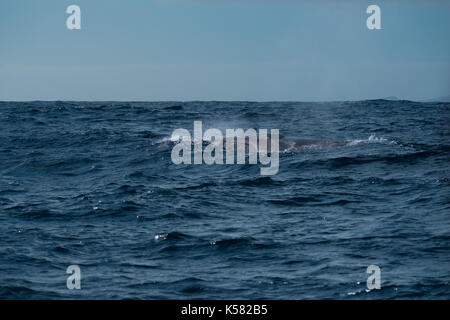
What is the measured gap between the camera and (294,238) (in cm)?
1722

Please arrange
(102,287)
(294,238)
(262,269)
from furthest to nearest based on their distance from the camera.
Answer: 1. (294,238)
2. (262,269)
3. (102,287)

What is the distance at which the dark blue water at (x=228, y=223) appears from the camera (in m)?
13.8

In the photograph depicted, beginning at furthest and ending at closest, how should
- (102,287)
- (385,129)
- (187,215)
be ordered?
(385,129)
(187,215)
(102,287)

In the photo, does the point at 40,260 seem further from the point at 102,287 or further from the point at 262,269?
the point at 262,269

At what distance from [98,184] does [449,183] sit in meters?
12.9

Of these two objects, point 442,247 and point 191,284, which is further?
point 442,247

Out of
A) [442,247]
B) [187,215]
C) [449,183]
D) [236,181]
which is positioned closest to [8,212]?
[187,215]

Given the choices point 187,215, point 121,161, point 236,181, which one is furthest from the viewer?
point 121,161

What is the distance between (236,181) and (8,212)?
859 centimetres

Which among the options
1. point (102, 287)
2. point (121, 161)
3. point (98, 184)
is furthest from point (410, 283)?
point (121, 161)

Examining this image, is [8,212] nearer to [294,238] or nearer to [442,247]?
[294,238]

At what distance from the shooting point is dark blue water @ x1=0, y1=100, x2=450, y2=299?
13.8 m

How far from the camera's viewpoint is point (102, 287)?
13.5 meters

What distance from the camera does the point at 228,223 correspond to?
62.7ft
